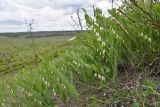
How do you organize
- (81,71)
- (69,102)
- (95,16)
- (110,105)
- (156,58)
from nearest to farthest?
(110,105) → (156,58) → (69,102) → (81,71) → (95,16)

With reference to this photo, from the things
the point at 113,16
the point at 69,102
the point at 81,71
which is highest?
the point at 113,16

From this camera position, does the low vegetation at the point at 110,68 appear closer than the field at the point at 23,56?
Yes

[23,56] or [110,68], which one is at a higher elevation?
[110,68]

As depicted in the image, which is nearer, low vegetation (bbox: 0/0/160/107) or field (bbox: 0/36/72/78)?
low vegetation (bbox: 0/0/160/107)

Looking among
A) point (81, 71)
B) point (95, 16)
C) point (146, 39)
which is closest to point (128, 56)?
point (146, 39)

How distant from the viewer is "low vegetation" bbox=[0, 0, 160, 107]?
148 inches

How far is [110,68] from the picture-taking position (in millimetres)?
4312

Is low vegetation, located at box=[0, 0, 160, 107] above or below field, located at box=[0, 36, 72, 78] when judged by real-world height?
above

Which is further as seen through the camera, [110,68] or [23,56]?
[23,56]

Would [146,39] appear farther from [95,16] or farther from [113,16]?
[95,16]

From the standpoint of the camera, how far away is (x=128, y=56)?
4336 millimetres

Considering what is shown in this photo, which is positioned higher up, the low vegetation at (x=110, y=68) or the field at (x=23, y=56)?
the low vegetation at (x=110, y=68)

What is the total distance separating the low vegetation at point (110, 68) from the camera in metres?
3.76

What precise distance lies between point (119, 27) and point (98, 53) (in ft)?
1.33
